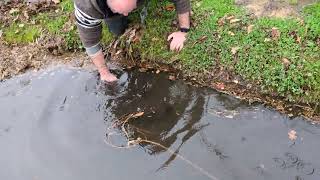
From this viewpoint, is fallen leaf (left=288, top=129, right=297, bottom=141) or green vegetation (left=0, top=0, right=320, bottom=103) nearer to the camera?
fallen leaf (left=288, top=129, right=297, bottom=141)

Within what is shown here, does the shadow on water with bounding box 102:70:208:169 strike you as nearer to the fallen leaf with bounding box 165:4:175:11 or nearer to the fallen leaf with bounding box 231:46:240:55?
the fallen leaf with bounding box 231:46:240:55

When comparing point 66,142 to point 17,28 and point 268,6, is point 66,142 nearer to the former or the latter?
point 17,28

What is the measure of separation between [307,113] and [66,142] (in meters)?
2.58

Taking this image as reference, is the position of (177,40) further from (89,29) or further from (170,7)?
(89,29)

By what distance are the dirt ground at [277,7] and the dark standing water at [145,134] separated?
1.19 meters

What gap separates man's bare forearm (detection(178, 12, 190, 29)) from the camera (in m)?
5.04

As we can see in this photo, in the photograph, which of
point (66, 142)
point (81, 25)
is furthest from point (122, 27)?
point (66, 142)

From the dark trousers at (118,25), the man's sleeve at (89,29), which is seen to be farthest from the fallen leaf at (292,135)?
the dark trousers at (118,25)

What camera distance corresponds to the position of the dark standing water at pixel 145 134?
4254 mm

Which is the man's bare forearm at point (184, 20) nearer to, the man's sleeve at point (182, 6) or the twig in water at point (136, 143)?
the man's sleeve at point (182, 6)

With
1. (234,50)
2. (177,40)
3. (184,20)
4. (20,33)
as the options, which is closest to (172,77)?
(177,40)

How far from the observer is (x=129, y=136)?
4.71 meters

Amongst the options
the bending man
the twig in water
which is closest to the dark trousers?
the bending man

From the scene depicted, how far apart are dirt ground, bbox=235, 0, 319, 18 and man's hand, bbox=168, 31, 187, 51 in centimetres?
88
